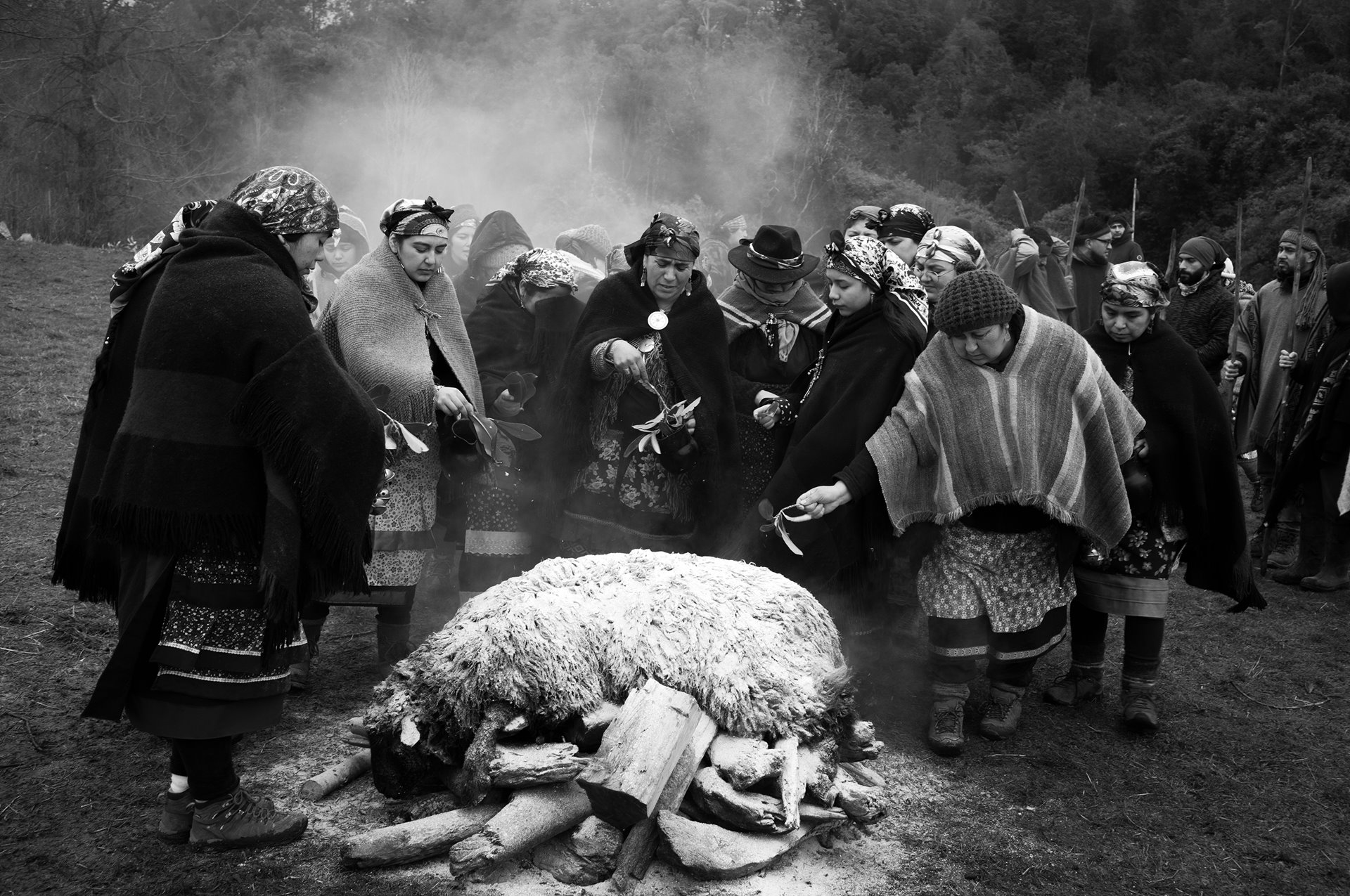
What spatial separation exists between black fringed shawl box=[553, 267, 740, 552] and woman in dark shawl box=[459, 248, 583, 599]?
0.16m

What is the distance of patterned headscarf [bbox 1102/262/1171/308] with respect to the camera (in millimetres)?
4137

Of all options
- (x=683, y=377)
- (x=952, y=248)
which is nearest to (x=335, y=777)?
(x=683, y=377)

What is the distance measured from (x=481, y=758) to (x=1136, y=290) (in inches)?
120

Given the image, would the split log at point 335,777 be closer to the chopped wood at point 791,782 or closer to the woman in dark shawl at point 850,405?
the chopped wood at point 791,782

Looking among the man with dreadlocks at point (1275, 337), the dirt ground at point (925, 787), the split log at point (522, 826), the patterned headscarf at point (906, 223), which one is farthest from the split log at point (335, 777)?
the man with dreadlocks at point (1275, 337)

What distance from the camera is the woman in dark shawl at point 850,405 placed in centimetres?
410

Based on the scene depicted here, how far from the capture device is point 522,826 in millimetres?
2830

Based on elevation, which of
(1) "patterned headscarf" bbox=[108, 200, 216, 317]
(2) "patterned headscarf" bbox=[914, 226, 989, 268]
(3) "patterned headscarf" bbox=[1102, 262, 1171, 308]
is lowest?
(1) "patterned headscarf" bbox=[108, 200, 216, 317]

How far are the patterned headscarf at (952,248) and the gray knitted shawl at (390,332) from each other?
2.23 metres

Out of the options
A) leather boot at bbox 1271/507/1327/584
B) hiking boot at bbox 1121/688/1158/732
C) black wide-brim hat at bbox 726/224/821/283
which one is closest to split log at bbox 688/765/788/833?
hiking boot at bbox 1121/688/1158/732

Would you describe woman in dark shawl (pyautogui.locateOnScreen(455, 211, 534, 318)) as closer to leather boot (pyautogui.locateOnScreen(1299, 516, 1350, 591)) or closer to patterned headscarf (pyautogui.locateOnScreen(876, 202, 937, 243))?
patterned headscarf (pyautogui.locateOnScreen(876, 202, 937, 243))

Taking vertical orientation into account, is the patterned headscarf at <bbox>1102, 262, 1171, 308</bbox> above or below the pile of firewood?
above

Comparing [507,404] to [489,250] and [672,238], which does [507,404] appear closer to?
[672,238]

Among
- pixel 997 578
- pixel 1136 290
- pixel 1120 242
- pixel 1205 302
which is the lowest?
pixel 997 578
